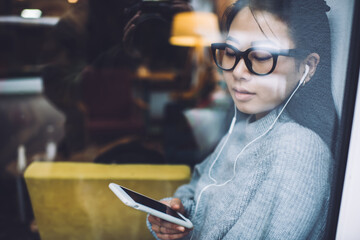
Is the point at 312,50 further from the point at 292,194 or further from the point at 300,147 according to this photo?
the point at 292,194

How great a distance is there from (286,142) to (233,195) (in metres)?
0.22

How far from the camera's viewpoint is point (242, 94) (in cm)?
90

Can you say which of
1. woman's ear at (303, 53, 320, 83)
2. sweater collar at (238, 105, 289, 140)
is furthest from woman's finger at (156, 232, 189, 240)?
woman's ear at (303, 53, 320, 83)

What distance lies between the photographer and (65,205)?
1405mm

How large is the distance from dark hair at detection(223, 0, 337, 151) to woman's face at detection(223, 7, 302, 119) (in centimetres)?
2

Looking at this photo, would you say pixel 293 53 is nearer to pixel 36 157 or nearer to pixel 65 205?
pixel 65 205

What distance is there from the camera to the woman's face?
0.80 meters

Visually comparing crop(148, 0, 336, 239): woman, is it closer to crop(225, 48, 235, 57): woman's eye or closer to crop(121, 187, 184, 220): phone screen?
crop(225, 48, 235, 57): woman's eye

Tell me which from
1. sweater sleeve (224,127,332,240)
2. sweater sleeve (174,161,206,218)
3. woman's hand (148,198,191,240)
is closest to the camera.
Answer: sweater sleeve (224,127,332,240)

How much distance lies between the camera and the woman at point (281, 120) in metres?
0.77

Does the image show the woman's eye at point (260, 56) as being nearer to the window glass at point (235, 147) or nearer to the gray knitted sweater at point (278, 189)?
the window glass at point (235, 147)

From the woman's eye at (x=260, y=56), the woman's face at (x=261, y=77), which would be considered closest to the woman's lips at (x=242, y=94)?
the woman's face at (x=261, y=77)

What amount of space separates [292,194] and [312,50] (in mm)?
392

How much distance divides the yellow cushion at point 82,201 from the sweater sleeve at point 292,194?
1.92 ft
